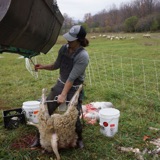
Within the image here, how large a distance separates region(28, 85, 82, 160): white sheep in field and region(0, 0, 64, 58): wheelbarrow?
2.36 feet

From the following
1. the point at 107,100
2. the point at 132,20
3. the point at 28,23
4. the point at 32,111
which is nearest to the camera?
the point at 28,23

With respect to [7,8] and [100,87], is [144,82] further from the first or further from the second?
[7,8]

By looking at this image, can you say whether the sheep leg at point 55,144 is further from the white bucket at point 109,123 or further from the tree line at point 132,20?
the tree line at point 132,20

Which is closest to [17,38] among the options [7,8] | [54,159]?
[7,8]

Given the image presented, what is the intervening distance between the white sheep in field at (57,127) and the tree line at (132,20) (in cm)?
2938

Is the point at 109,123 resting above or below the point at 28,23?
below

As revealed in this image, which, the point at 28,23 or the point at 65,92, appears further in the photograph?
the point at 65,92

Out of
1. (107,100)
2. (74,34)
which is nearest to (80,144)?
(74,34)

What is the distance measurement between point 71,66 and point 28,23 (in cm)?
102

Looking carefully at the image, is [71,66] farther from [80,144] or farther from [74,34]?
[80,144]

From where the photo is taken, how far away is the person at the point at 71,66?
8.78 feet

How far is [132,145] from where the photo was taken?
117 inches

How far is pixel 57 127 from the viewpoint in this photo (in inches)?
105

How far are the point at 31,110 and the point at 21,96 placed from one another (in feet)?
5.21
